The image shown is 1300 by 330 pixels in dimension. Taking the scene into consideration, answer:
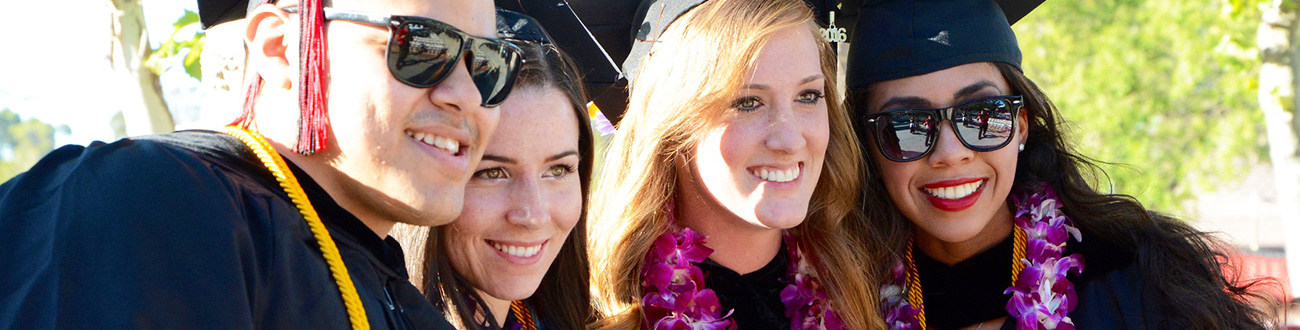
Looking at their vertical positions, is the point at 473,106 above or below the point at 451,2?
below

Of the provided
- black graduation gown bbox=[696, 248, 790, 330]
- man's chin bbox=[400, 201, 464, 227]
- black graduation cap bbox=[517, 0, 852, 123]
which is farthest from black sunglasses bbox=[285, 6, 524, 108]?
black graduation gown bbox=[696, 248, 790, 330]

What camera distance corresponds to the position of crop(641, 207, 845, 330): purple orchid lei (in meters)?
3.65

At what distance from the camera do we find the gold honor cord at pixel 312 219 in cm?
205

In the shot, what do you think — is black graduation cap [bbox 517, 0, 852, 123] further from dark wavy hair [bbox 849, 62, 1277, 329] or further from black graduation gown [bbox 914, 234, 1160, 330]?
black graduation gown [bbox 914, 234, 1160, 330]

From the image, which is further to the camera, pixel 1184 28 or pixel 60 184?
pixel 1184 28

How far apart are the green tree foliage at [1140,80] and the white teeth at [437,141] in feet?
50.7

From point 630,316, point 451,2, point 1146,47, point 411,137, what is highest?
point 451,2

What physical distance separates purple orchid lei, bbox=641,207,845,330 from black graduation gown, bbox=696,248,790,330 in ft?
0.12

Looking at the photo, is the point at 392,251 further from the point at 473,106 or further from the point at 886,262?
the point at 886,262

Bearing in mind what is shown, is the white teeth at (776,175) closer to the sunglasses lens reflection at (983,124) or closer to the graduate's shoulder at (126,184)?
the sunglasses lens reflection at (983,124)

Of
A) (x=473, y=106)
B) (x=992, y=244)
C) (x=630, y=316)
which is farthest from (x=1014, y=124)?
(x=473, y=106)

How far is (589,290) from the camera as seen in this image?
3.51 m

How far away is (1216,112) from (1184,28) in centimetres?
422

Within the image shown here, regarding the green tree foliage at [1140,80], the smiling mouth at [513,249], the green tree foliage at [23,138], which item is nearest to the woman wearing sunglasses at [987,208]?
the smiling mouth at [513,249]
